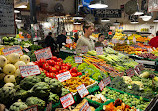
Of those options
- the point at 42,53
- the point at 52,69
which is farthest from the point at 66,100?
the point at 42,53

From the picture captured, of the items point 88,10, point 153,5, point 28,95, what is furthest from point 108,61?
point 88,10

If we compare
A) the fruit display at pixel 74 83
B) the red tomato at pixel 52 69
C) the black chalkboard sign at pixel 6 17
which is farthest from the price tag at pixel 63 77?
the black chalkboard sign at pixel 6 17

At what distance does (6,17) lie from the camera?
1936mm

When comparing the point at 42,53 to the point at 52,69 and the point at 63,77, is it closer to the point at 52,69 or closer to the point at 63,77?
the point at 52,69

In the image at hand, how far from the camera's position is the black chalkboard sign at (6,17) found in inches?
74.7

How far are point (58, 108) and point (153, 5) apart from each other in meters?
2.78

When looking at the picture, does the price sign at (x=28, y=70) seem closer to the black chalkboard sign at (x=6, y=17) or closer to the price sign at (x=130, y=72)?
the black chalkboard sign at (x=6, y=17)

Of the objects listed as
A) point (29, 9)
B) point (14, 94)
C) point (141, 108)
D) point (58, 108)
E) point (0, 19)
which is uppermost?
point (29, 9)

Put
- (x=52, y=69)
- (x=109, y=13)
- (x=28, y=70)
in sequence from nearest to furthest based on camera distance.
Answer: (x=28, y=70), (x=52, y=69), (x=109, y=13)

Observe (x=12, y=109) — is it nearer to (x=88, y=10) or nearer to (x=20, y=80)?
(x=20, y=80)

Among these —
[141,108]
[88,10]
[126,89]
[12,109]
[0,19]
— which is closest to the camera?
[12,109]

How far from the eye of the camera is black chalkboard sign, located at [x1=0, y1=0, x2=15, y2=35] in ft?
6.22

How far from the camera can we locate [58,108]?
1.92 m

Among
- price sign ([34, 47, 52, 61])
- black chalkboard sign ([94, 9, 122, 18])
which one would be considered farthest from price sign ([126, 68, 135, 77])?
black chalkboard sign ([94, 9, 122, 18])
